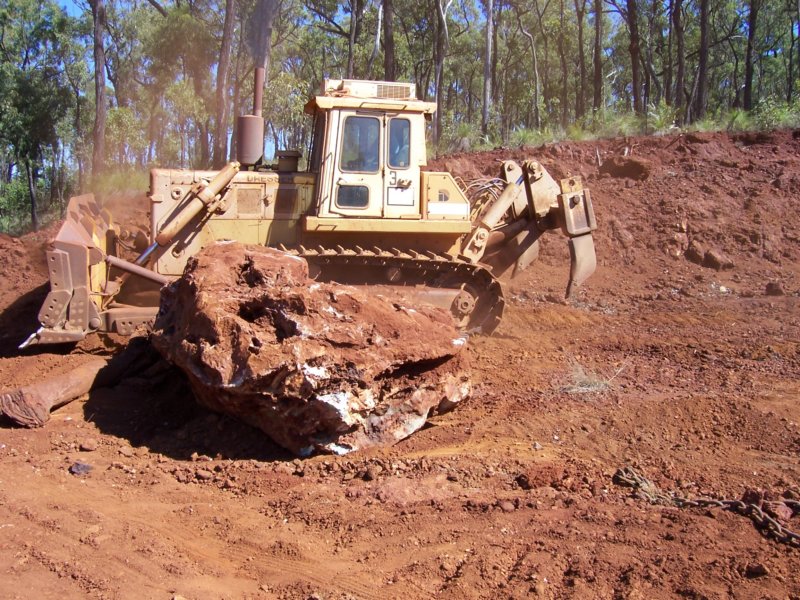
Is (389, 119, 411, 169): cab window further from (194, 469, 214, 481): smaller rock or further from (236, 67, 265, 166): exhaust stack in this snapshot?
(194, 469, 214, 481): smaller rock

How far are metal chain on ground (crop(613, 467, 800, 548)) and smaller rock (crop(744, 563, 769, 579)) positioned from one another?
402mm

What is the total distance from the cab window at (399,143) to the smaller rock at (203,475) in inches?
193

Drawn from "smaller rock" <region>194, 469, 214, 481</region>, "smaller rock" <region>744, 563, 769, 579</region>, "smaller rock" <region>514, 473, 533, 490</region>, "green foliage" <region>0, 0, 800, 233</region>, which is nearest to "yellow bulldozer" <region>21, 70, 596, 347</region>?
"smaller rock" <region>194, 469, 214, 481</region>

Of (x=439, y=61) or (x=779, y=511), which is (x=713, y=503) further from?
(x=439, y=61)

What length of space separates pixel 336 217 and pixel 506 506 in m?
5.22

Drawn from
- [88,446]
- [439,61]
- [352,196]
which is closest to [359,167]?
[352,196]

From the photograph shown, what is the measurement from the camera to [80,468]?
594 cm

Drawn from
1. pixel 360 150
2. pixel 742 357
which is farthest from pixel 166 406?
pixel 742 357

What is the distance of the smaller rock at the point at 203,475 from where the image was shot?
19.1ft

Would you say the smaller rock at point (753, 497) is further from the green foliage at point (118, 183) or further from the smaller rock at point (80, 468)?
the green foliage at point (118, 183)

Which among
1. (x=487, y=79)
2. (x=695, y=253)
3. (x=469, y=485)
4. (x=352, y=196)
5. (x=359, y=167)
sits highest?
(x=487, y=79)

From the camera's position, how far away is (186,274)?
6875mm

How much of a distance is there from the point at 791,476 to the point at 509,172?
6398 mm

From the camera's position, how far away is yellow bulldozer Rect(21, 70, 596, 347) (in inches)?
371
